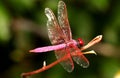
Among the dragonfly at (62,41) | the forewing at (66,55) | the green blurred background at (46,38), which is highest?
the dragonfly at (62,41)

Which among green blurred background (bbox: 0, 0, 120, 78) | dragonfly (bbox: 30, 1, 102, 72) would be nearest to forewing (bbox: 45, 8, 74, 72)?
dragonfly (bbox: 30, 1, 102, 72)

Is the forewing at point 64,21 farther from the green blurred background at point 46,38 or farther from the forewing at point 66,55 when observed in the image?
the green blurred background at point 46,38

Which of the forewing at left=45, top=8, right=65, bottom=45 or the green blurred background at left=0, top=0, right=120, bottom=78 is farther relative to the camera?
the green blurred background at left=0, top=0, right=120, bottom=78

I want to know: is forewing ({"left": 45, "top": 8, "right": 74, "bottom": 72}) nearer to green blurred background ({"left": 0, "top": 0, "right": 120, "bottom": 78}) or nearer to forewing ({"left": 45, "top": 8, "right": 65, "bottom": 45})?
forewing ({"left": 45, "top": 8, "right": 65, "bottom": 45})

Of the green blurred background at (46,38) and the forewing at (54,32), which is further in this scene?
the green blurred background at (46,38)

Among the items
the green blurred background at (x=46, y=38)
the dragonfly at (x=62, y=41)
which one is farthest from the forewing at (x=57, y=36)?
the green blurred background at (x=46, y=38)

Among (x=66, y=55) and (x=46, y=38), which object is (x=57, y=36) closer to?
(x=66, y=55)

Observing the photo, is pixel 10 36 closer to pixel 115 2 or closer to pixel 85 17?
pixel 85 17

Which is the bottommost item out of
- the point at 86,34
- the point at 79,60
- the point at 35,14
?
the point at 86,34

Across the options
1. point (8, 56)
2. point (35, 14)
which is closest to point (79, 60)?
point (35, 14)
